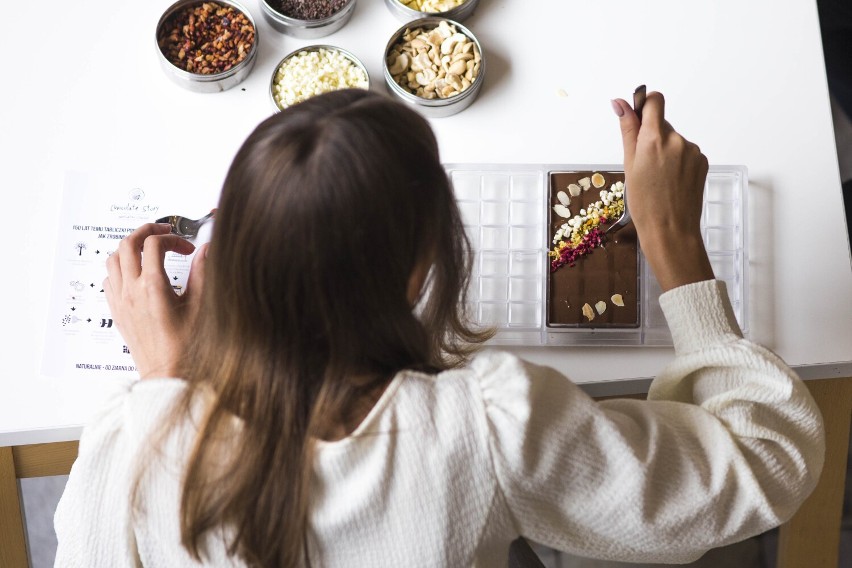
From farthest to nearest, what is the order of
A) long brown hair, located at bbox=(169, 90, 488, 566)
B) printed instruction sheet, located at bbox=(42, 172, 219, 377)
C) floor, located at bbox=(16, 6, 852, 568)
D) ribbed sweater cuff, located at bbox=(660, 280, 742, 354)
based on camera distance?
1. floor, located at bbox=(16, 6, 852, 568)
2. printed instruction sheet, located at bbox=(42, 172, 219, 377)
3. ribbed sweater cuff, located at bbox=(660, 280, 742, 354)
4. long brown hair, located at bbox=(169, 90, 488, 566)

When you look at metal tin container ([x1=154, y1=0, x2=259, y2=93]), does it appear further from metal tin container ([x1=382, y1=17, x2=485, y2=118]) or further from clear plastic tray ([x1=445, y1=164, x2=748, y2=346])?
clear plastic tray ([x1=445, y1=164, x2=748, y2=346])

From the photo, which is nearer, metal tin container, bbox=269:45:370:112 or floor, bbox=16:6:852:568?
metal tin container, bbox=269:45:370:112

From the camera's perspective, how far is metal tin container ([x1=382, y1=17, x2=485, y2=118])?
3.06 feet

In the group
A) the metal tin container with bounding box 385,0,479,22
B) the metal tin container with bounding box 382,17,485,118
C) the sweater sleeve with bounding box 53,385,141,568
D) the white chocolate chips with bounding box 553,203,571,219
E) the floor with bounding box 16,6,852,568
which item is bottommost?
the floor with bounding box 16,6,852,568

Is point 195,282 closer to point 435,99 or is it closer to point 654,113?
point 435,99

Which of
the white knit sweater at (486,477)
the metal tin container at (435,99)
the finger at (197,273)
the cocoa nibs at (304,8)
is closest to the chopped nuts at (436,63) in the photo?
the metal tin container at (435,99)

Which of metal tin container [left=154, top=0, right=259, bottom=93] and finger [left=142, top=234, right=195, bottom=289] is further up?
metal tin container [left=154, top=0, right=259, bottom=93]

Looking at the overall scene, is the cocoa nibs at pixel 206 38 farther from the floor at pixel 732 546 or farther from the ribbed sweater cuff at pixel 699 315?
the floor at pixel 732 546

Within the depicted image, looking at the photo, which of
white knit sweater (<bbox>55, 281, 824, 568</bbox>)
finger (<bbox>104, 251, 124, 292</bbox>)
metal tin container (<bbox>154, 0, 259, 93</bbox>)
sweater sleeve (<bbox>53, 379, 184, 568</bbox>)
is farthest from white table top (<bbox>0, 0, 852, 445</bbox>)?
sweater sleeve (<bbox>53, 379, 184, 568</bbox>)

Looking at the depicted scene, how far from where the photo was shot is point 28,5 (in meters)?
1.02

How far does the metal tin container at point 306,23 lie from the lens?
964 mm

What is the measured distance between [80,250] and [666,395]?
0.69 meters

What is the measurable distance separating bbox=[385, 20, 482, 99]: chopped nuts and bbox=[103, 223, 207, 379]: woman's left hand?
1.10 feet

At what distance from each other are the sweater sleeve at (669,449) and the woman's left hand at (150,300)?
1.14 ft
